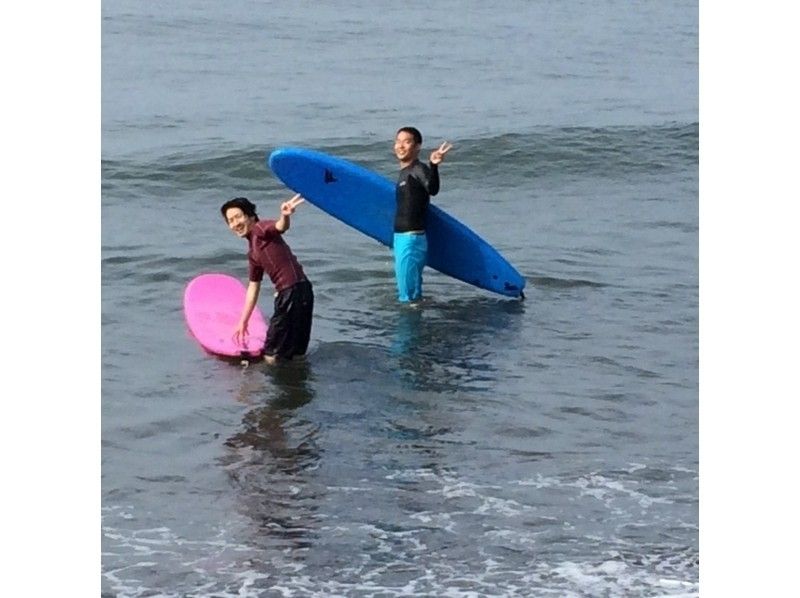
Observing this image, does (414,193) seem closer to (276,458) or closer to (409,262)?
(409,262)

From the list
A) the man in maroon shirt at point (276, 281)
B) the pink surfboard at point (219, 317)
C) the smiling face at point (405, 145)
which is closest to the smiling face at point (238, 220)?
the man in maroon shirt at point (276, 281)

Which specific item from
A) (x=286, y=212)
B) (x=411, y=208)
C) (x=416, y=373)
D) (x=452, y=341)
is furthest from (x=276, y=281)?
(x=411, y=208)

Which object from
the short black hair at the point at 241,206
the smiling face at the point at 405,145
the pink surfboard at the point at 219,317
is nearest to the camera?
the short black hair at the point at 241,206

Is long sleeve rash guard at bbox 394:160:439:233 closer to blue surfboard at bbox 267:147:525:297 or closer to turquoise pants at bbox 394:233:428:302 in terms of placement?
turquoise pants at bbox 394:233:428:302

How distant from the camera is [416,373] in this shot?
31.8 feet

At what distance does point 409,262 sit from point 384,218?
54 centimetres

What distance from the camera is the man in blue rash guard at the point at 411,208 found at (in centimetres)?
1077

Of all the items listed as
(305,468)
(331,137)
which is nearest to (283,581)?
(305,468)

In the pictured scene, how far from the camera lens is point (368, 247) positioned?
1317 centimetres

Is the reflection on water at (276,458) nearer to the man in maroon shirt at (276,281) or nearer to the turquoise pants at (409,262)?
the man in maroon shirt at (276,281)

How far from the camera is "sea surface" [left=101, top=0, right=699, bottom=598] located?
6.99 m

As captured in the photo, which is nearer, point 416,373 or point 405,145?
point 416,373

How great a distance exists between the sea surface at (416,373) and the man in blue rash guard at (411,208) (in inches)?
12.3
